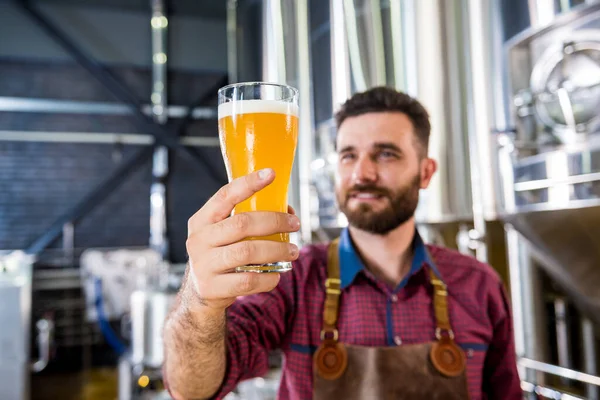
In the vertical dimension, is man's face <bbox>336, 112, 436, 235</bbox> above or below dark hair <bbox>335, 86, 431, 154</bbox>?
below

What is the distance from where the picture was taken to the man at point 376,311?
4.24ft

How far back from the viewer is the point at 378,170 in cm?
148

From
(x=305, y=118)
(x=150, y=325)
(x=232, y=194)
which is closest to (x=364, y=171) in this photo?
(x=232, y=194)

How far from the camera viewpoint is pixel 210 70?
20.2ft

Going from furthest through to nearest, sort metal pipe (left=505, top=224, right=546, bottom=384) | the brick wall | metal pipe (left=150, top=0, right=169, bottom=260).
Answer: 1. metal pipe (left=150, top=0, right=169, bottom=260)
2. the brick wall
3. metal pipe (left=505, top=224, right=546, bottom=384)

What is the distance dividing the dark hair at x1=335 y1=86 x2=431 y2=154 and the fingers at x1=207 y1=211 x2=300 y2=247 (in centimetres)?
91

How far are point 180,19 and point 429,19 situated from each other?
176 inches

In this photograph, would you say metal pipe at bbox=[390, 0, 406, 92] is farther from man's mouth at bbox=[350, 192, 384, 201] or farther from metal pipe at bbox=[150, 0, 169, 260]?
metal pipe at bbox=[150, 0, 169, 260]

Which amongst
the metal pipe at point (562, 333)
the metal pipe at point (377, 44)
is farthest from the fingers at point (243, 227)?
the metal pipe at point (377, 44)

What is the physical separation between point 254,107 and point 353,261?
0.75 meters

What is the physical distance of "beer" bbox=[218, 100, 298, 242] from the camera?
2.64ft

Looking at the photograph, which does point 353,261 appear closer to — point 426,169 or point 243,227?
point 426,169

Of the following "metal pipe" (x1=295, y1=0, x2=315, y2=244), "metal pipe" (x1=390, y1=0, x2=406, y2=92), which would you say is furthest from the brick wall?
"metal pipe" (x1=390, y1=0, x2=406, y2=92)

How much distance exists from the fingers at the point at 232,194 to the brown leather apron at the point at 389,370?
2.42 ft
